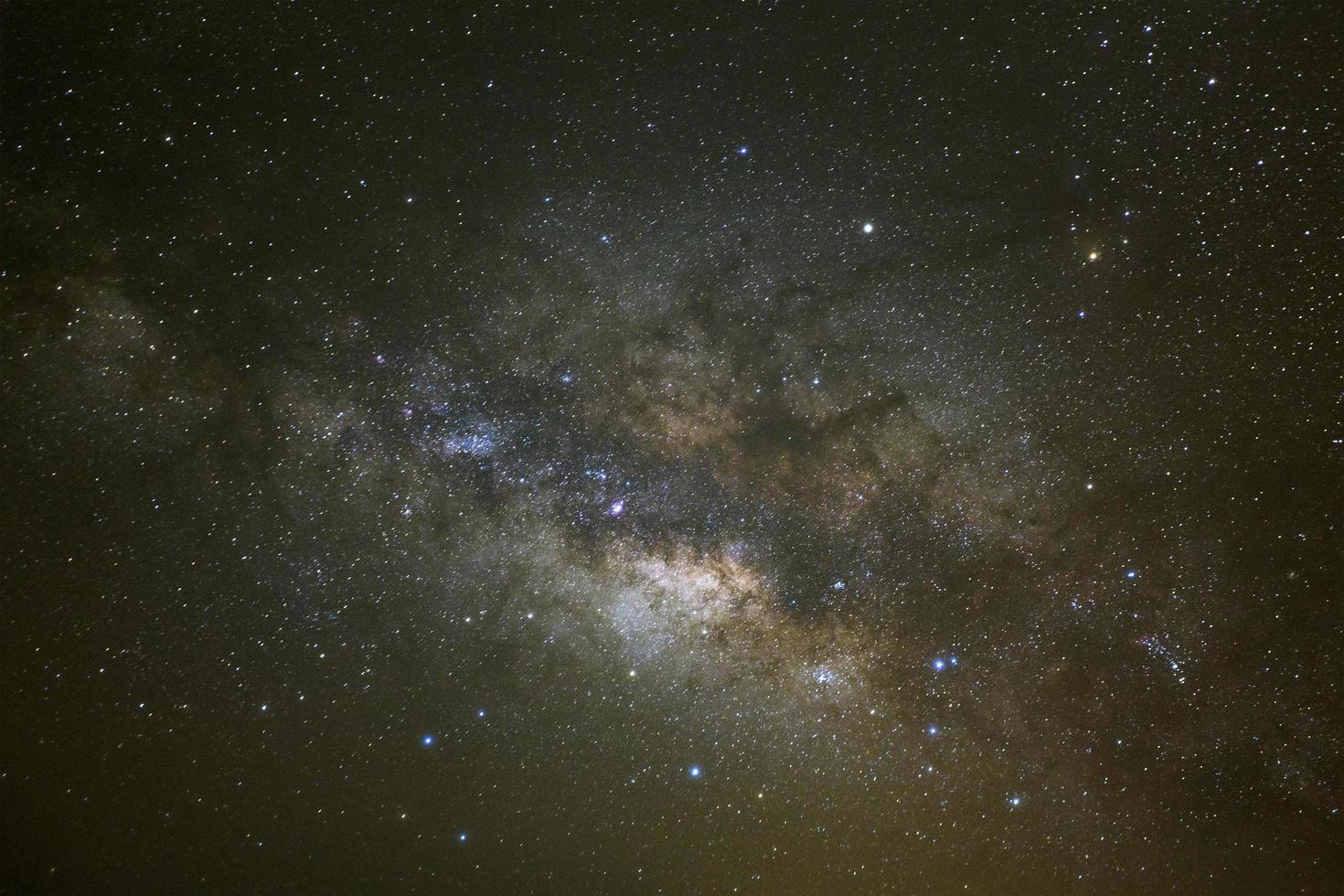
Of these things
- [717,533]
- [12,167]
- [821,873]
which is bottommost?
[821,873]

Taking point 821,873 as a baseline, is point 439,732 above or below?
above

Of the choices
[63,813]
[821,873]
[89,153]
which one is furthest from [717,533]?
[63,813]

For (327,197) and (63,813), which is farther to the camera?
(63,813)

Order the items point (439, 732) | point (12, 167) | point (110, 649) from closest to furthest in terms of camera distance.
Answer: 1. point (12, 167)
2. point (110, 649)
3. point (439, 732)

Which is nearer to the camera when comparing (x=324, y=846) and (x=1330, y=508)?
(x=1330, y=508)

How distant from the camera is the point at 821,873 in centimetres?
400

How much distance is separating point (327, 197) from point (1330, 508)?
6.08 m

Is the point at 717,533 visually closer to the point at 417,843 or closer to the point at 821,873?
the point at 821,873

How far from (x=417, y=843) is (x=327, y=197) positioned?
157 inches

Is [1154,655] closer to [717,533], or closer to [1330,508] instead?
[1330,508]

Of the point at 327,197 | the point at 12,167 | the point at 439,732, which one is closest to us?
the point at 12,167

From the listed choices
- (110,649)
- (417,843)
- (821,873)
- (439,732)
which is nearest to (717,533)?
(439,732)

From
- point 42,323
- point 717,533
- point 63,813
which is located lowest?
point 63,813

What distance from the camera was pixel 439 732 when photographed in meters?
3.78
